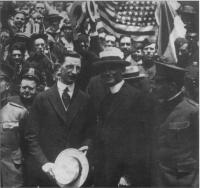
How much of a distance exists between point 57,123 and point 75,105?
226 mm

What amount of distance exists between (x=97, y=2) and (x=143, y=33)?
0.50 meters

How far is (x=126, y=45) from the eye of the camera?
10.6ft

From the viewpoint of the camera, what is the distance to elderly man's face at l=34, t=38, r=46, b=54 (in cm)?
329

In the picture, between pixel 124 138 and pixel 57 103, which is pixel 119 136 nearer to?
pixel 124 138

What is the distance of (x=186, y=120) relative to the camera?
3170mm

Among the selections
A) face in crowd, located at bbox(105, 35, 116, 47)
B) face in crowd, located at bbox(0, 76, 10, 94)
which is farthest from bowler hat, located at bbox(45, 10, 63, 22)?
face in crowd, located at bbox(0, 76, 10, 94)

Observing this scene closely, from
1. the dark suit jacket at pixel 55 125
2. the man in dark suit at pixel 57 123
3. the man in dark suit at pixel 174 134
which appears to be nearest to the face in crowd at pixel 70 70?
the man in dark suit at pixel 57 123

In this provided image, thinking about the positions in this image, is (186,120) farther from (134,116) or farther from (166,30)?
(166,30)

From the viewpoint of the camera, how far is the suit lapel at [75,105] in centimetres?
→ 322

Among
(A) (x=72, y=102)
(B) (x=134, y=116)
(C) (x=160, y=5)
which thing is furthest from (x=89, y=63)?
(C) (x=160, y=5)

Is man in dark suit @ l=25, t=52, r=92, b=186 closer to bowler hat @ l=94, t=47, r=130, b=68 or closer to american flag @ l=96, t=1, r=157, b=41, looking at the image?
bowler hat @ l=94, t=47, r=130, b=68

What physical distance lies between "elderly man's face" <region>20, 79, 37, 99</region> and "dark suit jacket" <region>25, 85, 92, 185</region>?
75 mm

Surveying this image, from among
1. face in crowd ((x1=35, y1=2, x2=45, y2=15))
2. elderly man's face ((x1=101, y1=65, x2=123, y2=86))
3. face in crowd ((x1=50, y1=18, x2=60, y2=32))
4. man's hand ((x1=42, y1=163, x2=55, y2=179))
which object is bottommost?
man's hand ((x1=42, y1=163, x2=55, y2=179))

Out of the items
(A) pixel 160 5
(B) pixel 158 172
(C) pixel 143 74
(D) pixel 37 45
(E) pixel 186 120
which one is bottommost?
(B) pixel 158 172
